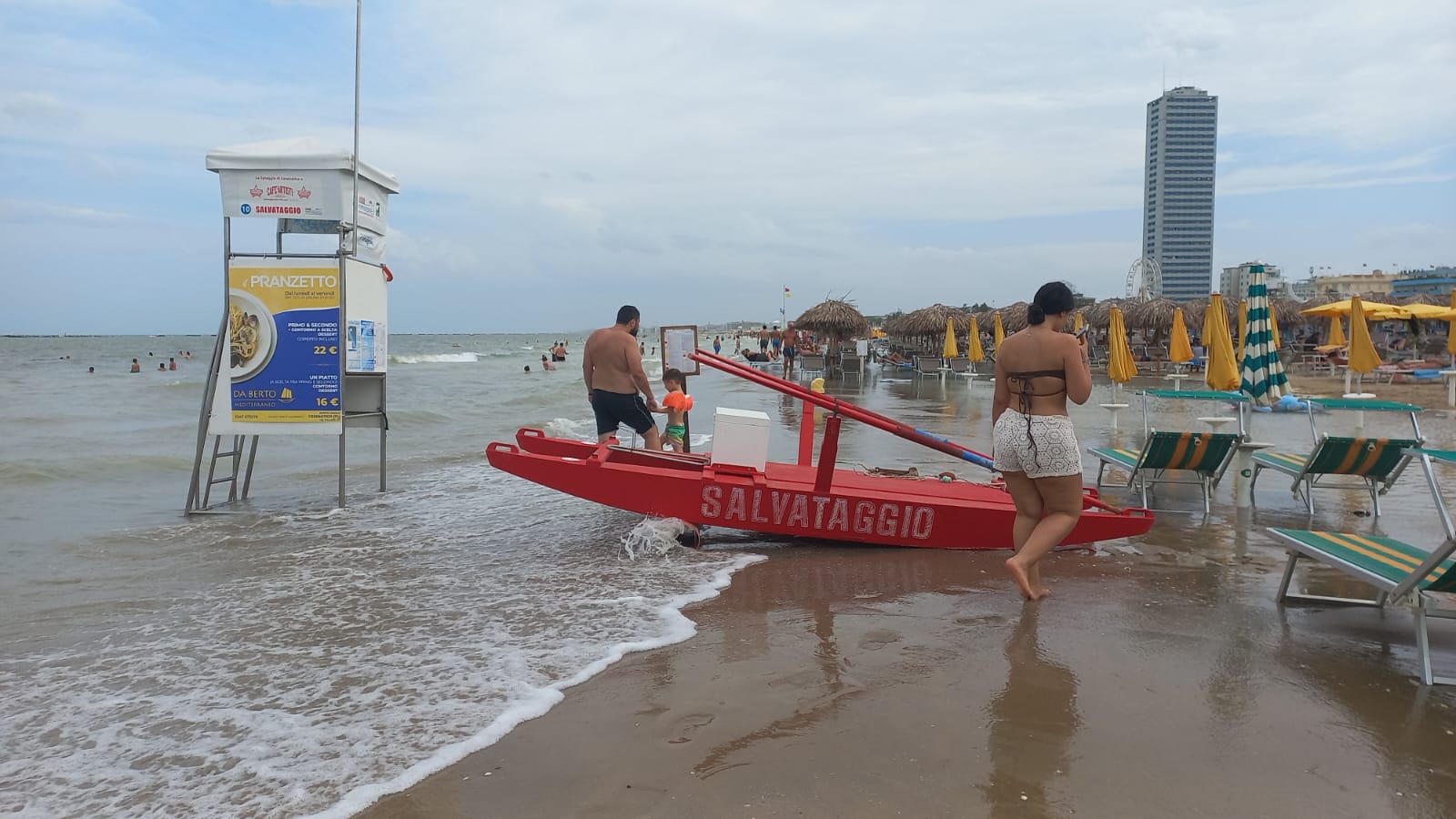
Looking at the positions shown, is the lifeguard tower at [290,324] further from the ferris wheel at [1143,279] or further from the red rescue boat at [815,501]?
the ferris wheel at [1143,279]

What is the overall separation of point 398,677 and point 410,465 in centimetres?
775

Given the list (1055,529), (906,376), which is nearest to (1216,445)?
(1055,529)

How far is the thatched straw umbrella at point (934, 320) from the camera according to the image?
109 feet

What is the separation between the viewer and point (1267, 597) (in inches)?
180

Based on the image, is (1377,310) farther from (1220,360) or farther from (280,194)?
(280,194)

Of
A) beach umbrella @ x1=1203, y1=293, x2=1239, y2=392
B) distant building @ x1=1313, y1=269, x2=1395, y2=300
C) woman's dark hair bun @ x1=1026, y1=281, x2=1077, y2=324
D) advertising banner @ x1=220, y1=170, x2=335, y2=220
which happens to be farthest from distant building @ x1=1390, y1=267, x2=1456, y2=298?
advertising banner @ x1=220, y1=170, x2=335, y2=220

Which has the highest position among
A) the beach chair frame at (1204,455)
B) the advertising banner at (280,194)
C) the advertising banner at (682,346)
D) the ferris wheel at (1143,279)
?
the ferris wheel at (1143,279)

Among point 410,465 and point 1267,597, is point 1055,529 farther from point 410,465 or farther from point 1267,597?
point 410,465

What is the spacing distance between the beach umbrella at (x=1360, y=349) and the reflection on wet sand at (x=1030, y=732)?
13.0 meters

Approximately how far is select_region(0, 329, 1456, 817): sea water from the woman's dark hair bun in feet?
7.97

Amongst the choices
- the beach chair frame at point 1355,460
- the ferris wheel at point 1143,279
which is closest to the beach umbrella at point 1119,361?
the beach chair frame at point 1355,460

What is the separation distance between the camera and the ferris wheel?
44781mm

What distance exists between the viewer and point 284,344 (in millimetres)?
7340

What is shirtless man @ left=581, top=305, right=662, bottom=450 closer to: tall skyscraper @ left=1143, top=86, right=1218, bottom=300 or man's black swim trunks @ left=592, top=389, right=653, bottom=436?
man's black swim trunks @ left=592, top=389, right=653, bottom=436
